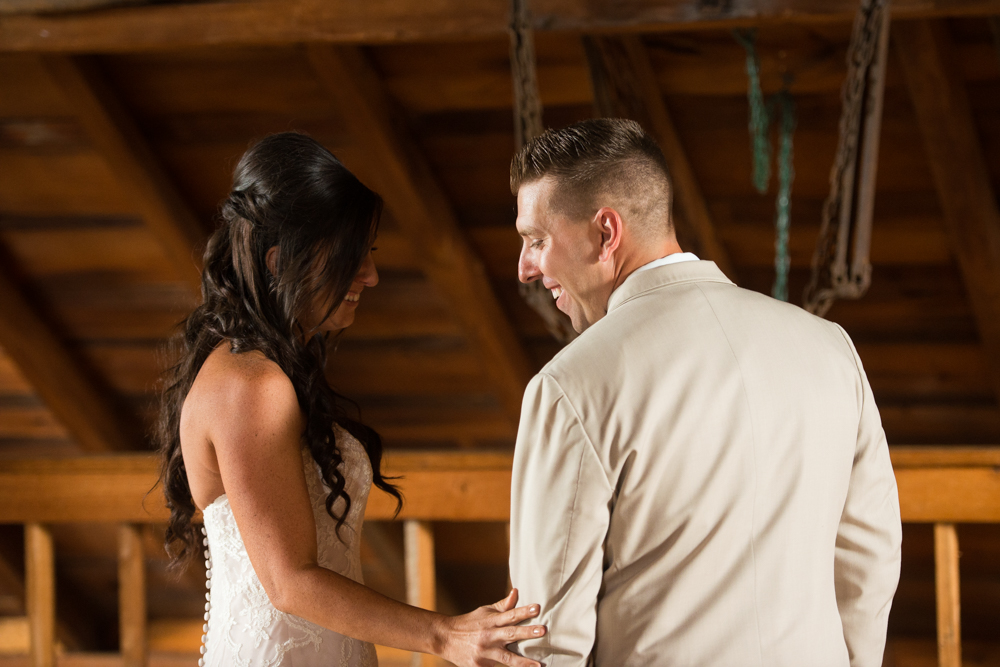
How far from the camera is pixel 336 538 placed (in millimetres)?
1323

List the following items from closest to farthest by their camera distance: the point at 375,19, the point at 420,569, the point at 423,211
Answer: the point at 420,569 → the point at 375,19 → the point at 423,211

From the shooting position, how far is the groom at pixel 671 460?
93cm

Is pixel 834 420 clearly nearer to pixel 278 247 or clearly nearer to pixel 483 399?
pixel 278 247

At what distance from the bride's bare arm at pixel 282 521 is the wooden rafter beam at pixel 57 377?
255cm

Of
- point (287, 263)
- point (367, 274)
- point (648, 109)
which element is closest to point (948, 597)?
point (367, 274)

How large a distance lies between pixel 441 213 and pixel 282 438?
70.0 inches

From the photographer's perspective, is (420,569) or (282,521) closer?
(282,521)

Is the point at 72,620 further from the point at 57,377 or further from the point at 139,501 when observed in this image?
the point at 139,501

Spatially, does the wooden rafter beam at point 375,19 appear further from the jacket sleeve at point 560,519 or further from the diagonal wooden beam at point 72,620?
the diagonal wooden beam at point 72,620

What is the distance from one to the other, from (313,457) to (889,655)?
3170mm

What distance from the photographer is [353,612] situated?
117cm

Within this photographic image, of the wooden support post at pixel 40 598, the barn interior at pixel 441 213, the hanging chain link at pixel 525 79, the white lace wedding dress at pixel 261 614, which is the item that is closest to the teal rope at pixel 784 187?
the barn interior at pixel 441 213

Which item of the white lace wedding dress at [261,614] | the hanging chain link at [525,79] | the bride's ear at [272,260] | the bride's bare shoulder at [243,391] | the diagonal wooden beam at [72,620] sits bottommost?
the diagonal wooden beam at [72,620]

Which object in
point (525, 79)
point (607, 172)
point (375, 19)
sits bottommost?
point (607, 172)
